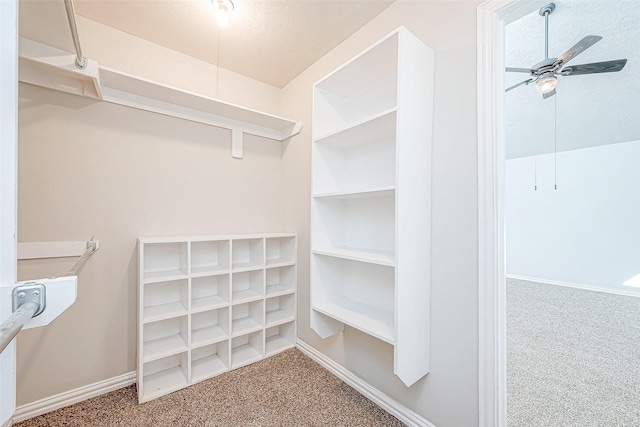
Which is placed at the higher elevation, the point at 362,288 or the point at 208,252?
the point at 208,252

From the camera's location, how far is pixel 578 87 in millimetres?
2924

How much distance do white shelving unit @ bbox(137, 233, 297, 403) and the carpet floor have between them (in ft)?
5.74

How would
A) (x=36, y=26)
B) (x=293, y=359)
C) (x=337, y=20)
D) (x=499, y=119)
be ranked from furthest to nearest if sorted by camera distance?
(x=293, y=359)
(x=337, y=20)
(x=36, y=26)
(x=499, y=119)

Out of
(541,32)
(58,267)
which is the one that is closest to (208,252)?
(58,267)

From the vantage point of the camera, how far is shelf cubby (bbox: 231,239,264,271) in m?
2.11

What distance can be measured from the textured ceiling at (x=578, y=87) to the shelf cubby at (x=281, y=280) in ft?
9.06

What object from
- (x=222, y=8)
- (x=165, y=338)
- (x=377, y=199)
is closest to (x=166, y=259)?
(x=165, y=338)

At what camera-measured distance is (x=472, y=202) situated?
3.93 ft

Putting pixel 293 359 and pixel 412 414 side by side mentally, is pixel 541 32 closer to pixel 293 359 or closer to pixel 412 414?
pixel 412 414

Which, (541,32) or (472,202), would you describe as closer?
(472,202)

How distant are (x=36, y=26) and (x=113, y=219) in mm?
1064

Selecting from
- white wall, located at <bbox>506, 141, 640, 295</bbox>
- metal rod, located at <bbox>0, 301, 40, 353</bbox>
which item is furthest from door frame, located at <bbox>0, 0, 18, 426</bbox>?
white wall, located at <bbox>506, 141, 640, 295</bbox>

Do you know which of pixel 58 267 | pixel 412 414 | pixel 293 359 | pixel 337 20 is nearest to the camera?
pixel 412 414

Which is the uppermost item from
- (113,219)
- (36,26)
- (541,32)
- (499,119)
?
(541,32)
